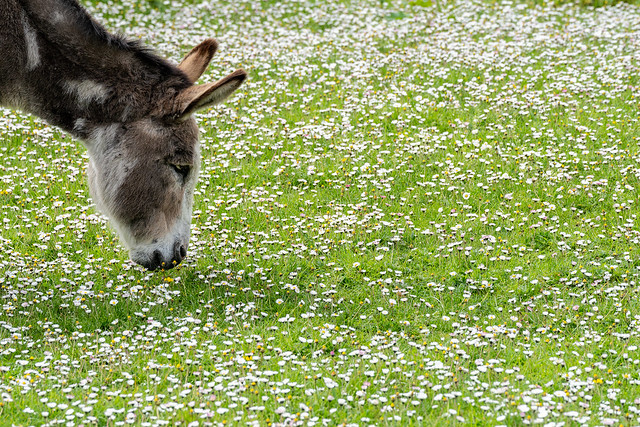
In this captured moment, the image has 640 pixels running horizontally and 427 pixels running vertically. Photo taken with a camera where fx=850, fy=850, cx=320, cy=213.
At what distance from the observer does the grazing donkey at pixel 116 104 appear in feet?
23.4

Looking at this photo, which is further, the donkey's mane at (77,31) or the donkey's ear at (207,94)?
the donkey's mane at (77,31)

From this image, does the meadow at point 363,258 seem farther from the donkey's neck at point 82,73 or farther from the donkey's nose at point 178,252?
the donkey's neck at point 82,73

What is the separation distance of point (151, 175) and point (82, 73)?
3.40 feet

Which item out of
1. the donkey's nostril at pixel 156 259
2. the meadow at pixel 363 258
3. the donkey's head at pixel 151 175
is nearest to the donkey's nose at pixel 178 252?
the donkey's head at pixel 151 175

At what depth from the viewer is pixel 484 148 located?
1079 cm

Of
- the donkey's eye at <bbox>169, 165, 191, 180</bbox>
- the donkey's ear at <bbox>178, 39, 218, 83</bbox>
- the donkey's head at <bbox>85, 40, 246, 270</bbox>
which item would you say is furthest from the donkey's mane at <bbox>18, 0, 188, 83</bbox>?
the donkey's eye at <bbox>169, 165, 191, 180</bbox>

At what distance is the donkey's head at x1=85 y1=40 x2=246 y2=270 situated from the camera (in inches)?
280

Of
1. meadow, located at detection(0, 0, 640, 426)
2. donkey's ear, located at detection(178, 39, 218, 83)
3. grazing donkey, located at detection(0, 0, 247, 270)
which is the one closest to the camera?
meadow, located at detection(0, 0, 640, 426)

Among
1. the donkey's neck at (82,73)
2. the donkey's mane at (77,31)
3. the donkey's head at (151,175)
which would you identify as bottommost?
the donkey's head at (151,175)

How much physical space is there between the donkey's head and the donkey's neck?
10 centimetres

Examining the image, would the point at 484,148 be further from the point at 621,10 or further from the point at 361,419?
the point at 621,10

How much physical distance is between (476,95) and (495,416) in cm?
774

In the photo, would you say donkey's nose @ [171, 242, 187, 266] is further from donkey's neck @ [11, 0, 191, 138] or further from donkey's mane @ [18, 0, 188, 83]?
donkey's mane @ [18, 0, 188, 83]

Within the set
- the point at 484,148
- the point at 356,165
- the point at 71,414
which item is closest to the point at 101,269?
the point at 71,414
